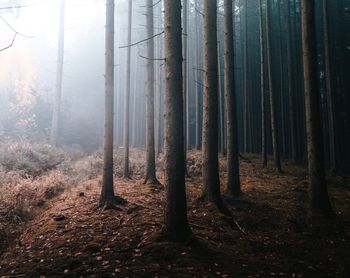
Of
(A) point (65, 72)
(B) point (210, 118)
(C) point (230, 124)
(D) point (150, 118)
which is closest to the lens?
(B) point (210, 118)

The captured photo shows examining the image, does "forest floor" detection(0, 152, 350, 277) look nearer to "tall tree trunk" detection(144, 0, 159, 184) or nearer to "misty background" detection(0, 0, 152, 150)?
"tall tree trunk" detection(144, 0, 159, 184)

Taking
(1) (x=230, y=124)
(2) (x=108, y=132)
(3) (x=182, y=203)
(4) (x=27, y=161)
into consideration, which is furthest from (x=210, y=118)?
(4) (x=27, y=161)

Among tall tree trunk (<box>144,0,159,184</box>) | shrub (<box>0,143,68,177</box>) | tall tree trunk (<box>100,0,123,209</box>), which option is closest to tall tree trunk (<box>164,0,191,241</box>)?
tall tree trunk (<box>100,0,123,209</box>)

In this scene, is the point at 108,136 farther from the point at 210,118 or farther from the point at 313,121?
the point at 313,121

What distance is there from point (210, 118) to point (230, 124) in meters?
1.57

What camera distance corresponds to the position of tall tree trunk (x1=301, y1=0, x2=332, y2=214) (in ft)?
24.0

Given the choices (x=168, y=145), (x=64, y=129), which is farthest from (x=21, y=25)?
(x=168, y=145)

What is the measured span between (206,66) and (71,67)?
1530 inches

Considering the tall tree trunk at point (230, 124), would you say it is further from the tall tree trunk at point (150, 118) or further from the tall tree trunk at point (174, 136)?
the tall tree trunk at point (174, 136)

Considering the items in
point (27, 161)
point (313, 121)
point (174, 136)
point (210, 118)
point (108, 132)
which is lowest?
point (27, 161)

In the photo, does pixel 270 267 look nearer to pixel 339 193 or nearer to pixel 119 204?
pixel 119 204

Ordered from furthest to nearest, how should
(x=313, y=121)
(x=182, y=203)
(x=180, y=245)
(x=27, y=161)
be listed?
(x=27, y=161) < (x=313, y=121) < (x=182, y=203) < (x=180, y=245)

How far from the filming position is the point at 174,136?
5.16 m

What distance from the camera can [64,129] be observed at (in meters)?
29.7
